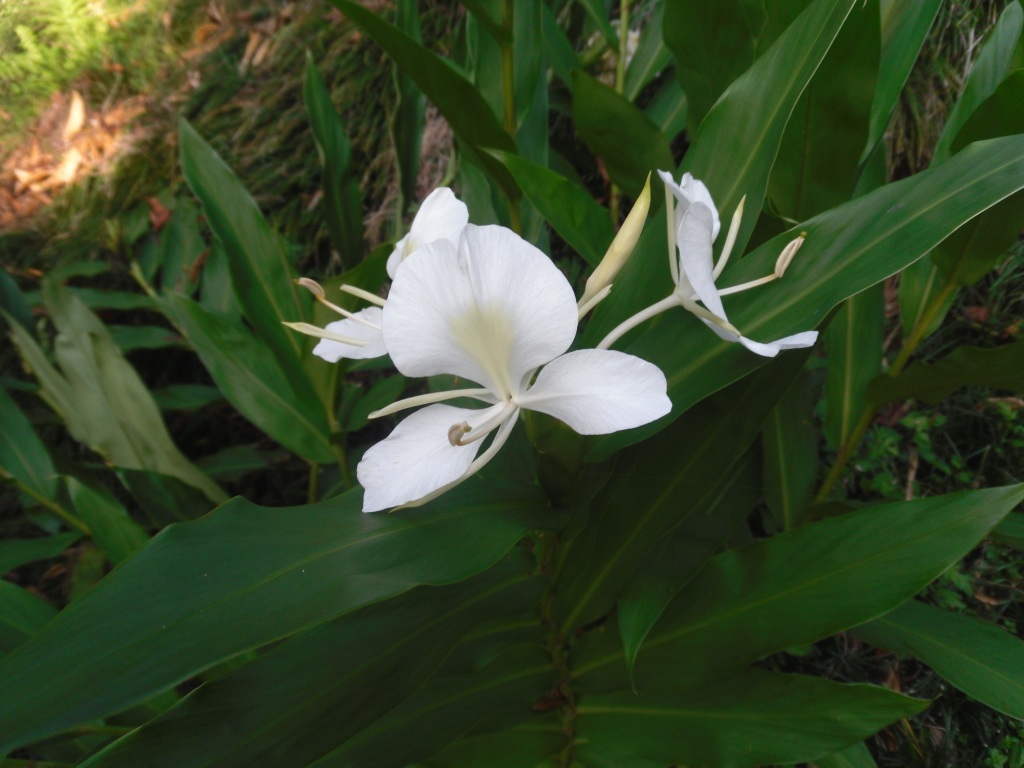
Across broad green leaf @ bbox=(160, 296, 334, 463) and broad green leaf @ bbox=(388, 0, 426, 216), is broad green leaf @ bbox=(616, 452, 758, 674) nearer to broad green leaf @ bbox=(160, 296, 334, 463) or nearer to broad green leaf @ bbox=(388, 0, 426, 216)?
broad green leaf @ bbox=(160, 296, 334, 463)

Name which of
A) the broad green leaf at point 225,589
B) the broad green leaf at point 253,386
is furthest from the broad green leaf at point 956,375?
the broad green leaf at point 253,386

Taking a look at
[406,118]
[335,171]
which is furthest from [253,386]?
[406,118]

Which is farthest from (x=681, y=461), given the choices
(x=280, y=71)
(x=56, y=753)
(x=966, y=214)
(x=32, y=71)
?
(x=32, y=71)

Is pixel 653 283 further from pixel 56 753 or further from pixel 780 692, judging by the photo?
pixel 56 753

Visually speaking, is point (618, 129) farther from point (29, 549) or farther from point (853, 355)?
point (29, 549)


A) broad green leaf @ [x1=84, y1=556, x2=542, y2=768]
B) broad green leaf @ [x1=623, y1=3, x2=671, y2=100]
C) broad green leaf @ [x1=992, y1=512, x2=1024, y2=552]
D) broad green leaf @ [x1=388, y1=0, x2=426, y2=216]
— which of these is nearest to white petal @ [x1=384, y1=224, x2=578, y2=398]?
broad green leaf @ [x1=84, y1=556, x2=542, y2=768]
